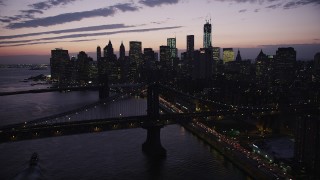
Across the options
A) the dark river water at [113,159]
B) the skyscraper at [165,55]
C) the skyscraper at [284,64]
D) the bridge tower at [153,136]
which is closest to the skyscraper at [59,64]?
the skyscraper at [165,55]

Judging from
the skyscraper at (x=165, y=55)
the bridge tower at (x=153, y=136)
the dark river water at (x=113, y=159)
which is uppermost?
the skyscraper at (x=165, y=55)

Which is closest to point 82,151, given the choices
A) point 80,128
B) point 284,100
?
point 80,128

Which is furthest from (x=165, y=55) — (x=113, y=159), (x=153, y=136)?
(x=113, y=159)

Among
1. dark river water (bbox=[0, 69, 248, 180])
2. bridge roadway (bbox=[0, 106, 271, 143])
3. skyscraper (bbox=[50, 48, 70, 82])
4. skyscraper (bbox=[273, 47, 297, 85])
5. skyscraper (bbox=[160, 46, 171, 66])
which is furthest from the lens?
skyscraper (bbox=[160, 46, 171, 66])

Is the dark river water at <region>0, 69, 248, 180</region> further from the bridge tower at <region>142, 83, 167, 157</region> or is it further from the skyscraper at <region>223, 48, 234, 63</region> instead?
the skyscraper at <region>223, 48, 234, 63</region>

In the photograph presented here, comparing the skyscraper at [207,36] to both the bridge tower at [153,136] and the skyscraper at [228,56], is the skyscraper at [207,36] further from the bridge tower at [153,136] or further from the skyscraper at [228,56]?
the bridge tower at [153,136]

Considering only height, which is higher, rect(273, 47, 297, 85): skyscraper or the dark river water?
rect(273, 47, 297, 85): skyscraper

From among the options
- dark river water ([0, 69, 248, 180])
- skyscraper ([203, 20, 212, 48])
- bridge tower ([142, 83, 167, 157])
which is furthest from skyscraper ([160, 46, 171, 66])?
bridge tower ([142, 83, 167, 157])

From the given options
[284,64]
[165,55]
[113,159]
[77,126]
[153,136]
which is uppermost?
[165,55]

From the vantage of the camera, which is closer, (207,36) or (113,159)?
(113,159)

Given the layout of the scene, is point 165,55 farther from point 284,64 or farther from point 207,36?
point 284,64

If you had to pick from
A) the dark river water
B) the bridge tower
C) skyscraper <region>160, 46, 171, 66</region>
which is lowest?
the dark river water
